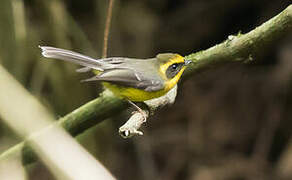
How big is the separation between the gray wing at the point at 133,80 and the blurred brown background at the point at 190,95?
7.61ft

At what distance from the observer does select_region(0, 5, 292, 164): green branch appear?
311cm

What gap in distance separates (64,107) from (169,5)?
2250 mm

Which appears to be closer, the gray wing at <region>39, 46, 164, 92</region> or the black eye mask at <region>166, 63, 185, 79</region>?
the gray wing at <region>39, 46, 164, 92</region>

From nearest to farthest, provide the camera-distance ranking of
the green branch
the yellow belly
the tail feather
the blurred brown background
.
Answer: the green branch
the tail feather
the yellow belly
the blurred brown background

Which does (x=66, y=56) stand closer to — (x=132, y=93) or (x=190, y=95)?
(x=132, y=93)

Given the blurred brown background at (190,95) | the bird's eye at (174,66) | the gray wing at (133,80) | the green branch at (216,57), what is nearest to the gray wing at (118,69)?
the gray wing at (133,80)

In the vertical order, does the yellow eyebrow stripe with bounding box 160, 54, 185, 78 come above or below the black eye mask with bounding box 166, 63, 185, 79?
above

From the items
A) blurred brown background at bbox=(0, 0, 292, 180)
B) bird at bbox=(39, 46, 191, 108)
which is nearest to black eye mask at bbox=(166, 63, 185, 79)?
bird at bbox=(39, 46, 191, 108)

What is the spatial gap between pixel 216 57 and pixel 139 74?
0.58 m

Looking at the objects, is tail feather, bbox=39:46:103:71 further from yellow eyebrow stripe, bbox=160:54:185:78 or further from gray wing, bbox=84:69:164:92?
yellow eyebrow stripe, bbox=160:54:185:78

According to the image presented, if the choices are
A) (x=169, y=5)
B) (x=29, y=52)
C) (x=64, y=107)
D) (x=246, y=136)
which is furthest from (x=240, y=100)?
(x=29, y=52)

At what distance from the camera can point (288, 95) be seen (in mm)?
6477

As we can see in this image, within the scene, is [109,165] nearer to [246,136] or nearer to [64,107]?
[64,107]

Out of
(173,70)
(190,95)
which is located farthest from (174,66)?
(190,95)
